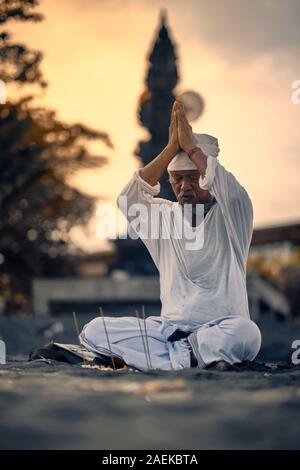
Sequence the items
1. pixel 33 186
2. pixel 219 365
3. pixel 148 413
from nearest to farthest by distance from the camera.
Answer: pixel 148 413, pixel 219 365, pixel 33 186

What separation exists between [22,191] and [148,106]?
365 centimetres

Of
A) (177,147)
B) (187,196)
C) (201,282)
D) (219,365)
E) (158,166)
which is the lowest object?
(219,365)

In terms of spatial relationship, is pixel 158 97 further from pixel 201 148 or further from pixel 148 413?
pixel 148 413

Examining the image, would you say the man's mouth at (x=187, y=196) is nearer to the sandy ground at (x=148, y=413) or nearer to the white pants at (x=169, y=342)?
the white pants at (x=169, y=342)

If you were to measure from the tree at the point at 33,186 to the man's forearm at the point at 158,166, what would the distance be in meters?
10.6

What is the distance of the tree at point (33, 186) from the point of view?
18.0 m

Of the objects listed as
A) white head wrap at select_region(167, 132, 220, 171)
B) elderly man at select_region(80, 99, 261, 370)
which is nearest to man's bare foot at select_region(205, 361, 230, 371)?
elderly man at select_region(80, 99, 261, 370)

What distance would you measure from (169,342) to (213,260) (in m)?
0.57

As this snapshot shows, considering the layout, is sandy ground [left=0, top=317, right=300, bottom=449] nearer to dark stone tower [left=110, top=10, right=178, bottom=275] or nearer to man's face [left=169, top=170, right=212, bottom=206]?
man's face [left=169, top=170, right=212, bottom=206]

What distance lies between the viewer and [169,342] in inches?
220

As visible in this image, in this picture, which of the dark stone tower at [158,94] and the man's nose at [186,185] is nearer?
the man's nose at [186,185]

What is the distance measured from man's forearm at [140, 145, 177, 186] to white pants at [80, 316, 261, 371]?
35.2 inches

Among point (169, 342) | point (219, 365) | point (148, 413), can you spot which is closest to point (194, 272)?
point (169, 342)

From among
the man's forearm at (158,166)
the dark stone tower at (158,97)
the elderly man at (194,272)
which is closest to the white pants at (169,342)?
the elderly man at (194,272)
